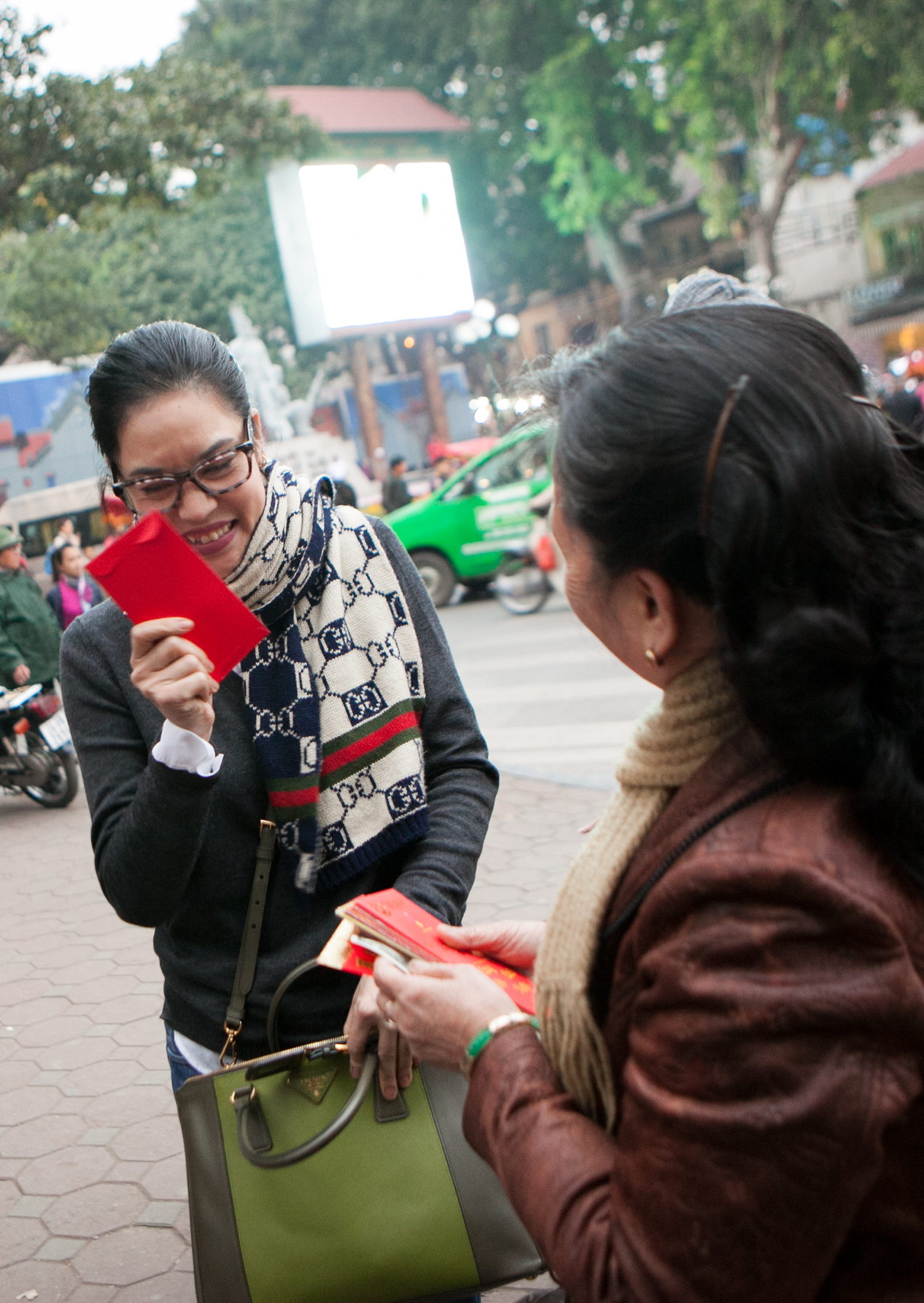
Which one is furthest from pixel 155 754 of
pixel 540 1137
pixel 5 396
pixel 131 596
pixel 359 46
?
pixel 359 46

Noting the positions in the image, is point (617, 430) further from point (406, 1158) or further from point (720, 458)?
point (406, 1158)

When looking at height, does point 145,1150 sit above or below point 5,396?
below

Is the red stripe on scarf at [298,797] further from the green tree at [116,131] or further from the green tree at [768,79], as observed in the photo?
the green tree at [768,79]

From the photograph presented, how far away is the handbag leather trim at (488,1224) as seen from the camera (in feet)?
5.10

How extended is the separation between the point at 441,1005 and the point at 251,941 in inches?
21.5

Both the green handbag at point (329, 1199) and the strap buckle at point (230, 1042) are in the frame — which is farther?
the strap buckle at point (230, 1042)

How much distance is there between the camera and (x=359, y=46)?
3672 centimetres

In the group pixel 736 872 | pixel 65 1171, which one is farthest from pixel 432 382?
pixel 736 872

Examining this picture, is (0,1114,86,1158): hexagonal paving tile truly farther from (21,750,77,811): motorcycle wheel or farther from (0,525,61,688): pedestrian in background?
(0,525,61,688): pedestrian in background

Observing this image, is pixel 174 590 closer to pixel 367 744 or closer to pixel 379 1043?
pixel 367 744

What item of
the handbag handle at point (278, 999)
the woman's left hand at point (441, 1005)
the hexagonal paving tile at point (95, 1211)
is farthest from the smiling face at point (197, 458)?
the hexagonal paving tile at point (95, 1211)

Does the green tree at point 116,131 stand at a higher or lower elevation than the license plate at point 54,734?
higher

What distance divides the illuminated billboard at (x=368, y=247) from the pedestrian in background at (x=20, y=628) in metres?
25.2

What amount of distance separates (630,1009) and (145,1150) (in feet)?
9.43
